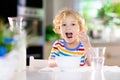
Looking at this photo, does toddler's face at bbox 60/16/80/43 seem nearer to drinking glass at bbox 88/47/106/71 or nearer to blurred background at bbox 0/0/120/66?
drinking glass at bbox 88/47/106/71

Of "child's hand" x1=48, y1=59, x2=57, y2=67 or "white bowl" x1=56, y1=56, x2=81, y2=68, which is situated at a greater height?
"white bowl" x1=56, y1=56, x2=81, y2=68

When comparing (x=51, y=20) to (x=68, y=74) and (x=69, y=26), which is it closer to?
(x=69, y=26)

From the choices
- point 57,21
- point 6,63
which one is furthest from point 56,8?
point 6,63

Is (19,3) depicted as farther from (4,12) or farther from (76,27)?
(76,27)

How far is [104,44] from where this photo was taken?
12.6ft

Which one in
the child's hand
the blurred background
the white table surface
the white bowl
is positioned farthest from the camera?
the blurred background

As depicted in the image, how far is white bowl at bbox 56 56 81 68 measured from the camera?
50.2 inches

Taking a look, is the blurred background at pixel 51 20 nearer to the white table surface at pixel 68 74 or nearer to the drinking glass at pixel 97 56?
the white table surface at pixel 68 74

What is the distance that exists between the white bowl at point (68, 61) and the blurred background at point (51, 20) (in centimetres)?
178

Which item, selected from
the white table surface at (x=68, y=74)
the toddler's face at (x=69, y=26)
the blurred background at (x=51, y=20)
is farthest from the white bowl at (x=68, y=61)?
the blurred background at (x=51, y=20)

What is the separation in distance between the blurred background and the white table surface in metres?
1.76

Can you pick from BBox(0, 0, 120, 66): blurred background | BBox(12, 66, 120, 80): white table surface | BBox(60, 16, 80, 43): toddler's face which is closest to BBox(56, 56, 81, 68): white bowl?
BBox(12, 66, 120, 80): white table surface

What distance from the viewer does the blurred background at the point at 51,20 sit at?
341 cm

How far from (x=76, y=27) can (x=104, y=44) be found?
8.03 ft
